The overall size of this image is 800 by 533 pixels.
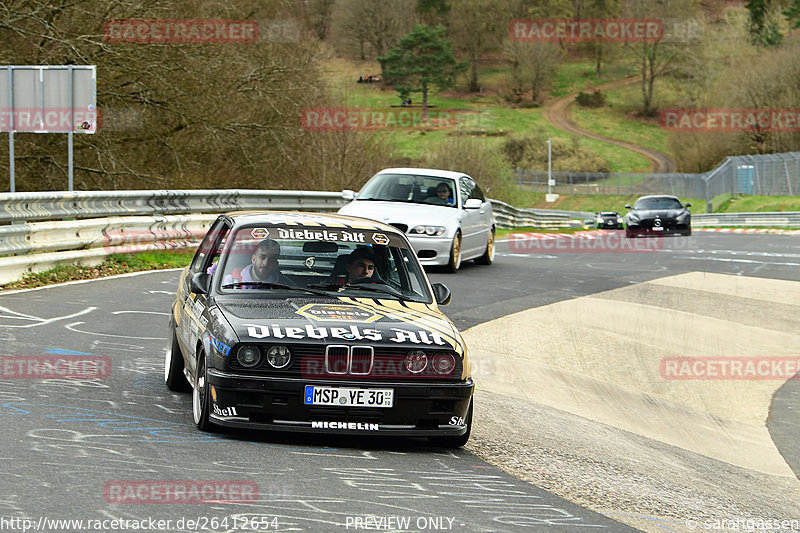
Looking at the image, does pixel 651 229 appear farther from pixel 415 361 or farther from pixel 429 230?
pixel 415 361

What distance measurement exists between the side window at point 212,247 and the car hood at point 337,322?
102 cm

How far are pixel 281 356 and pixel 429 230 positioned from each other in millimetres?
10429

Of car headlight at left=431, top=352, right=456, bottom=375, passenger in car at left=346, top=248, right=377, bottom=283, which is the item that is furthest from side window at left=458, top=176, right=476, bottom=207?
car headlight at left=431, top=352, right=456, bottom=375

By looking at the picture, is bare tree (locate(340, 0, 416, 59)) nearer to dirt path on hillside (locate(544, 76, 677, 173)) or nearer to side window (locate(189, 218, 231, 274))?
dirt path on hillside (locate(544, 76, 677, 173))

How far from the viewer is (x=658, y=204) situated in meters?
32.4

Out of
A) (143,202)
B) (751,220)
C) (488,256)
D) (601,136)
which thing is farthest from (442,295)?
(601,136)

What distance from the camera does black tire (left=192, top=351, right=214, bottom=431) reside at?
629 centimetres

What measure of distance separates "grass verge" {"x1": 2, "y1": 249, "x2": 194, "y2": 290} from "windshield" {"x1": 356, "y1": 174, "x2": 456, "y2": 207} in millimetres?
3198

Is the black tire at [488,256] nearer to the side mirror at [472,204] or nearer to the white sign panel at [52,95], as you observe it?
the side mirror at [472,204]

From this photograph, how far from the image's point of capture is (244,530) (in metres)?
4.47

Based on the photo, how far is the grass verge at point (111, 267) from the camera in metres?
13.5

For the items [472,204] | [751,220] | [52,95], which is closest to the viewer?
[52,95]

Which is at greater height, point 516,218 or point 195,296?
point 195,296

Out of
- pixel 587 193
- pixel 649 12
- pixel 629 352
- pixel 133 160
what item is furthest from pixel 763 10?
pixel 629 352
